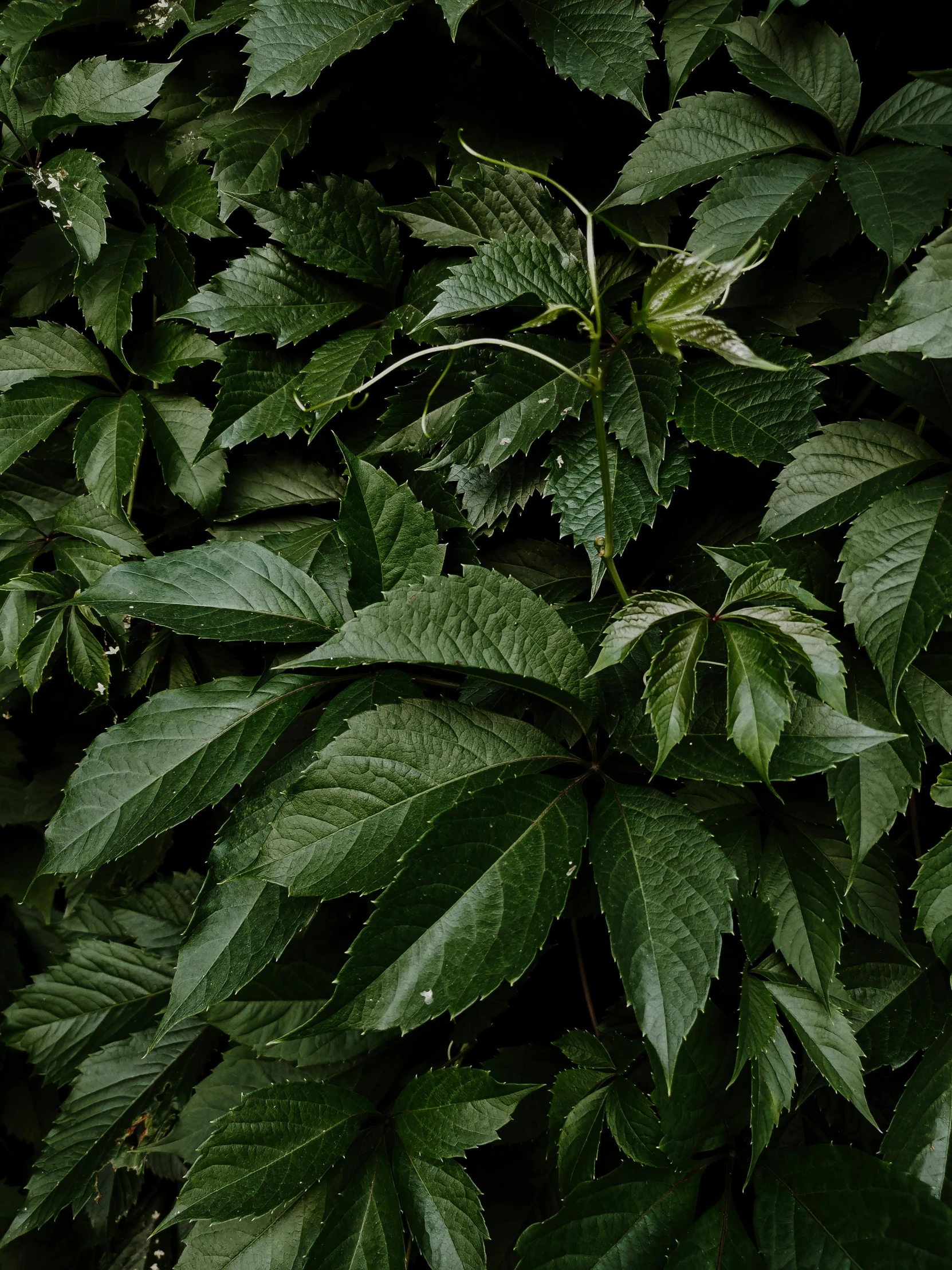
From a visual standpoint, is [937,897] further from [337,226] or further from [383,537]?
[337,226]

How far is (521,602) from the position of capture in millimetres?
854

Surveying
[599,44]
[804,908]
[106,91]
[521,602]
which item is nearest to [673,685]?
[521,602]

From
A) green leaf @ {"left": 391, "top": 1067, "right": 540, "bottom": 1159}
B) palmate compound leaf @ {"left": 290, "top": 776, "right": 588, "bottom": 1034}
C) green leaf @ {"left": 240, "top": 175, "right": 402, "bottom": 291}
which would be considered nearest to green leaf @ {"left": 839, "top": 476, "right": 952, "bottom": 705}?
palmate compound leaf @ {"left": 290, "top": 776, "right": 588, "bottom": 1034}

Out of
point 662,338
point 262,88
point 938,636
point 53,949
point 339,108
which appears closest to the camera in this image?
point 662,338

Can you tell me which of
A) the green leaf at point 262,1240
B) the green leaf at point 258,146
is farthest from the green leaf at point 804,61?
the green leaf at point 262,1240

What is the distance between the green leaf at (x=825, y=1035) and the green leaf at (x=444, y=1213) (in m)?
0.36

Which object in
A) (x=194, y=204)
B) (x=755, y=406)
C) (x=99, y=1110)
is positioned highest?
(x=194, y=204)

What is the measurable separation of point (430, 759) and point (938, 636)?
511mm

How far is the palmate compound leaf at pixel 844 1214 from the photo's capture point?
754 millimetres

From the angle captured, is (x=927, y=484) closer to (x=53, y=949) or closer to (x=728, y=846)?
(x=728, y=846)

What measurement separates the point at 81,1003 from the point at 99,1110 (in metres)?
0.16

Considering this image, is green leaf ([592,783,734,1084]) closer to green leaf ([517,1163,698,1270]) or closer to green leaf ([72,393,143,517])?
Answer: green leaf ([517,1163,698,1270])

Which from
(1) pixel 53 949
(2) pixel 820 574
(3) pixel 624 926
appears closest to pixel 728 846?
(3) pixel 624 926

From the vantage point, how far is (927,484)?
0.84 metres
